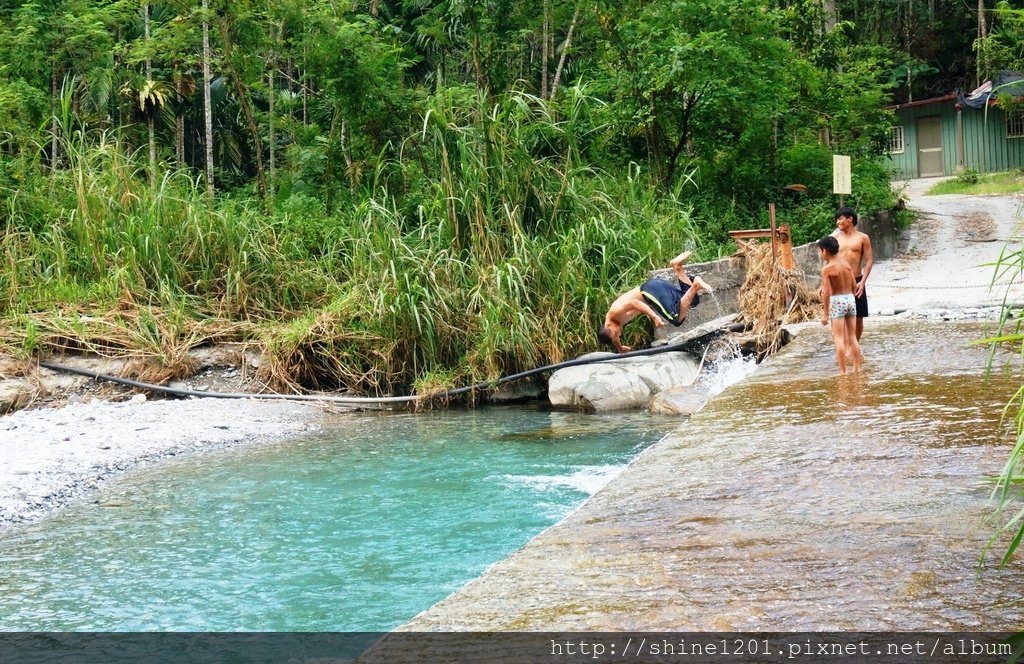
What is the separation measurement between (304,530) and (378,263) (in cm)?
620

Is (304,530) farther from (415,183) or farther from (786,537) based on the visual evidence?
(415,183)

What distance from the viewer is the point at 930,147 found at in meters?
32.5

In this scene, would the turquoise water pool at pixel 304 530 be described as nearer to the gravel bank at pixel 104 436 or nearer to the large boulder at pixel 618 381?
the gravel bank at pixel 104 436

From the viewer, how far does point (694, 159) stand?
17312mm

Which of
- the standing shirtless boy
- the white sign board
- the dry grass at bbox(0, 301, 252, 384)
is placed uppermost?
the white sign board

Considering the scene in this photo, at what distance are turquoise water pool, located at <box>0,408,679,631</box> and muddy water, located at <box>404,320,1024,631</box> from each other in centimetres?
144

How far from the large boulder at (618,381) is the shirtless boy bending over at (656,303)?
0.33 m

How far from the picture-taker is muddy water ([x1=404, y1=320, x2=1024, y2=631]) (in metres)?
3.10

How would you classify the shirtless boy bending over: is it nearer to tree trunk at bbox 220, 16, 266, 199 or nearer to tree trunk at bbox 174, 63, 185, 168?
tree trunk at bbox 220, 16, 266, 199

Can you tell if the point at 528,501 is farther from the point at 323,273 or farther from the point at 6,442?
the point at 323,273

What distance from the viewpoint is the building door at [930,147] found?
106 ft

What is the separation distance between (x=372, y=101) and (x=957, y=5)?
82.9 ft

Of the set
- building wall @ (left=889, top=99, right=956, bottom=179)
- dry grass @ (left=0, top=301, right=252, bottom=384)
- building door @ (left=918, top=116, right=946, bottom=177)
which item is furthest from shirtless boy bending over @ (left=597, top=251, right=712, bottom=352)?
building door @ (left=918, top=116, right=946, bottom=177)

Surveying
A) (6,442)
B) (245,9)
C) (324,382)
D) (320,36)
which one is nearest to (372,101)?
(320,36)
